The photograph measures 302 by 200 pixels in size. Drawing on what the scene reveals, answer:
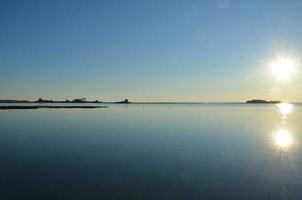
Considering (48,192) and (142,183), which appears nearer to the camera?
(48,192)

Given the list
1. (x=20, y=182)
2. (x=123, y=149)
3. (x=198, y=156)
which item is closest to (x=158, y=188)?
(x=20, y=182)

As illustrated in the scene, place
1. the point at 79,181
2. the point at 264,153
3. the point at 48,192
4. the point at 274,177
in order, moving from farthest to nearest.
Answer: the point at 264,153 < the point at 274,177 < the point at 79,181 < the point at 48,192

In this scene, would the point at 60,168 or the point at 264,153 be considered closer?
the point at 60,168

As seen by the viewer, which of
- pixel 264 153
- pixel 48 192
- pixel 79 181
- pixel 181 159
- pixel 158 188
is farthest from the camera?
pixel 264 153

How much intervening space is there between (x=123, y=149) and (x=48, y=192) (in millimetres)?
15975

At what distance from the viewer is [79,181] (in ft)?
65.3

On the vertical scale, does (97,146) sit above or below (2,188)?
above

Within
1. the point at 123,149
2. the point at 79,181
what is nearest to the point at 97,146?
the point at 123,149

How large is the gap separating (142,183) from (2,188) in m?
7.60

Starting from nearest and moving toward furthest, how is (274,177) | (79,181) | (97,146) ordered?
(79,181) < (274,177) < (97,146)

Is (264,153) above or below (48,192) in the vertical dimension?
above

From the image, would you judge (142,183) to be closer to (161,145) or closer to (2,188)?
(2,188)

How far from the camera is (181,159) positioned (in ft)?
91.2

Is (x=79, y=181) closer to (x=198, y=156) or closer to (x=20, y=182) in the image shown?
(x=20, y=182)
